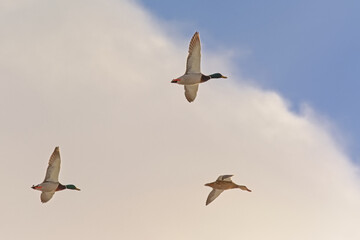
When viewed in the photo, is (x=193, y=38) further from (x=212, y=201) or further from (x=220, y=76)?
(x=212, y=201)

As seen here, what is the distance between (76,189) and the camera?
85375 mm

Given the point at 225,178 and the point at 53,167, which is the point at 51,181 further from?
the point at 225,178

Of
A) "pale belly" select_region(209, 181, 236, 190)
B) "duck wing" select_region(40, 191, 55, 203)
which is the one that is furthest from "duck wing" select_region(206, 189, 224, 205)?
"duck wing" select_region(40, 191, 55, 203)

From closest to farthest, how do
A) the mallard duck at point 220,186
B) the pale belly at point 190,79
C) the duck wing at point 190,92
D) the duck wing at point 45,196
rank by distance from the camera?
the mallard duck at point 220,186
the pale belly at point 190,79
the duck wing at point 190,92
the duck wing at point 45,196

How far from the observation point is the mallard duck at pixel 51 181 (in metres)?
81.5

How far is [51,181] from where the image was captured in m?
82.2

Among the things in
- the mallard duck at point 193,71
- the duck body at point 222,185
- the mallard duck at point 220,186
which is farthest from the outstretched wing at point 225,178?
the mallard duck at point 193,71

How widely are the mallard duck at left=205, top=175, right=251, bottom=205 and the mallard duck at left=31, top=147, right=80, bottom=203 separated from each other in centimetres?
1601

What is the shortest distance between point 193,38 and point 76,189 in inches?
835

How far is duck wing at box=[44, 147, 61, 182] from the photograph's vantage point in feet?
267

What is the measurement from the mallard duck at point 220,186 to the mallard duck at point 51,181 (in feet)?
52.5

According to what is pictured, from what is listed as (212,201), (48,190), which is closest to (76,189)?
(48,190)

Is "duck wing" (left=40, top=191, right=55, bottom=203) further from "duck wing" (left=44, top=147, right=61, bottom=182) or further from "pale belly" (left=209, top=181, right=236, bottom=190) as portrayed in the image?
"pale belly" (left=209, top=181, right=236, bottom=190)

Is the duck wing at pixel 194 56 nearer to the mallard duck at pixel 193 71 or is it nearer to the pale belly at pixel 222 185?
the mallard duck at pixel 193 71
